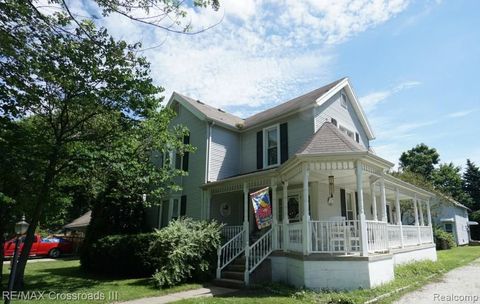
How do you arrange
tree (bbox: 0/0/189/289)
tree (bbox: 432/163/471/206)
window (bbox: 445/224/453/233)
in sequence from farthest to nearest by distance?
tree (bbox: 432/163/471/206)
window (bbox: 445/224/453/233)
tree (bbox: 0/0/189/289)

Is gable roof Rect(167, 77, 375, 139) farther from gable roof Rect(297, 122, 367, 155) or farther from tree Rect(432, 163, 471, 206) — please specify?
tree Rect(432, 163, 471, 206)

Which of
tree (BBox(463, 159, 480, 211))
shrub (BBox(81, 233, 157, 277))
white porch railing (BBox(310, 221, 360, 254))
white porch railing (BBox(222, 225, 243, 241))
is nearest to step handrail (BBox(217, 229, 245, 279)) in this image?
white porch railing (BBox(222, 225, 243, 241))

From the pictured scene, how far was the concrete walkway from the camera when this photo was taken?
350 inches

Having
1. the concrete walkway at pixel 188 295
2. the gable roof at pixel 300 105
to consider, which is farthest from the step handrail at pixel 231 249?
the gable roof at pixel 300 105

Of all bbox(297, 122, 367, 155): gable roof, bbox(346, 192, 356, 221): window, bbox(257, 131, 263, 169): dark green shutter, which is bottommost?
bbox(346, 192, 356, 221): window

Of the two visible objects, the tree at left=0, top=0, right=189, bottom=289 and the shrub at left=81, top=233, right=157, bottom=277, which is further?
the shrub at left=81, top=233, right=157, bottom=277

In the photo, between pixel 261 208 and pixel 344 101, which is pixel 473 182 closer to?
pixel 344 101

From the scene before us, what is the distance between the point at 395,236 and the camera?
44.3 ft

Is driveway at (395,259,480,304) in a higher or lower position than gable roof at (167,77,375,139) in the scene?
lower

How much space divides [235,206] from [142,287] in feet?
21.4

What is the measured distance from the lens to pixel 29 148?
877cm

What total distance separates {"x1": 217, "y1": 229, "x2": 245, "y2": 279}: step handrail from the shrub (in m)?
2.89

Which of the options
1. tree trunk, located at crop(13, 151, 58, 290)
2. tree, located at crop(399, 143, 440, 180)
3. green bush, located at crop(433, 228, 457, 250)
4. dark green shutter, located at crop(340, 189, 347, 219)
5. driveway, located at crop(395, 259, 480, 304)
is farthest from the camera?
tree, located at crop(399, 143, 440, 180)

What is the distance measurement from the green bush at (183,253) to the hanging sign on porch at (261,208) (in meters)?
2.51
